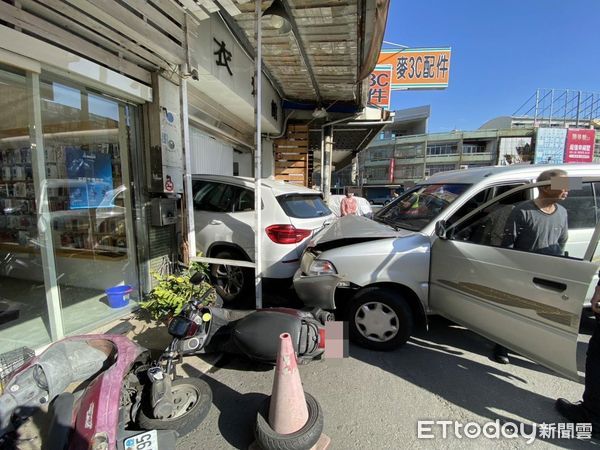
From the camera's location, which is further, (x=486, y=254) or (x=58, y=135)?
(x=58, y=135)

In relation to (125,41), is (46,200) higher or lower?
lower

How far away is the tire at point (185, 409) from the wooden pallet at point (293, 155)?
766 centimetres

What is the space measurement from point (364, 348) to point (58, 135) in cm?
424

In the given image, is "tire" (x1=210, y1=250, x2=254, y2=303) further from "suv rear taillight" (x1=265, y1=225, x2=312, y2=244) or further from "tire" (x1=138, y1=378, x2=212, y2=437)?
"tire" (x1=138, y1=378, x2=212, y2=437)

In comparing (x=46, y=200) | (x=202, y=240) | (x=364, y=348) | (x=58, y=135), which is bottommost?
(x=364, y=348)

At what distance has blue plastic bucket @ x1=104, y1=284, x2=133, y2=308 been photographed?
363cm

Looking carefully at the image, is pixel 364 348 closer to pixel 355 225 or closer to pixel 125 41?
pixel 355 225

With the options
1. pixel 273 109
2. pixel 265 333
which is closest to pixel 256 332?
pixel 265 333

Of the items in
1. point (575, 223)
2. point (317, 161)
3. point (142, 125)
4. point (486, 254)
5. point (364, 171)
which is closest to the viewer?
point (486, 254)

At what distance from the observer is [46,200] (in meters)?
2.90

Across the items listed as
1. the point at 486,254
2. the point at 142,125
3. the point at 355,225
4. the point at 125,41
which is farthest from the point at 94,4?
the point at 486,254

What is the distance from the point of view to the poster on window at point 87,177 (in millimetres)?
3586

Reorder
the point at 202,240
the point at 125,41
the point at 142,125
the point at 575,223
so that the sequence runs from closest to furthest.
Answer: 1. the point at 575,223
2. the point at 125,41
3. the point at 142,125
4. the point at 202,240

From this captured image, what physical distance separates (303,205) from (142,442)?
10.4ft
